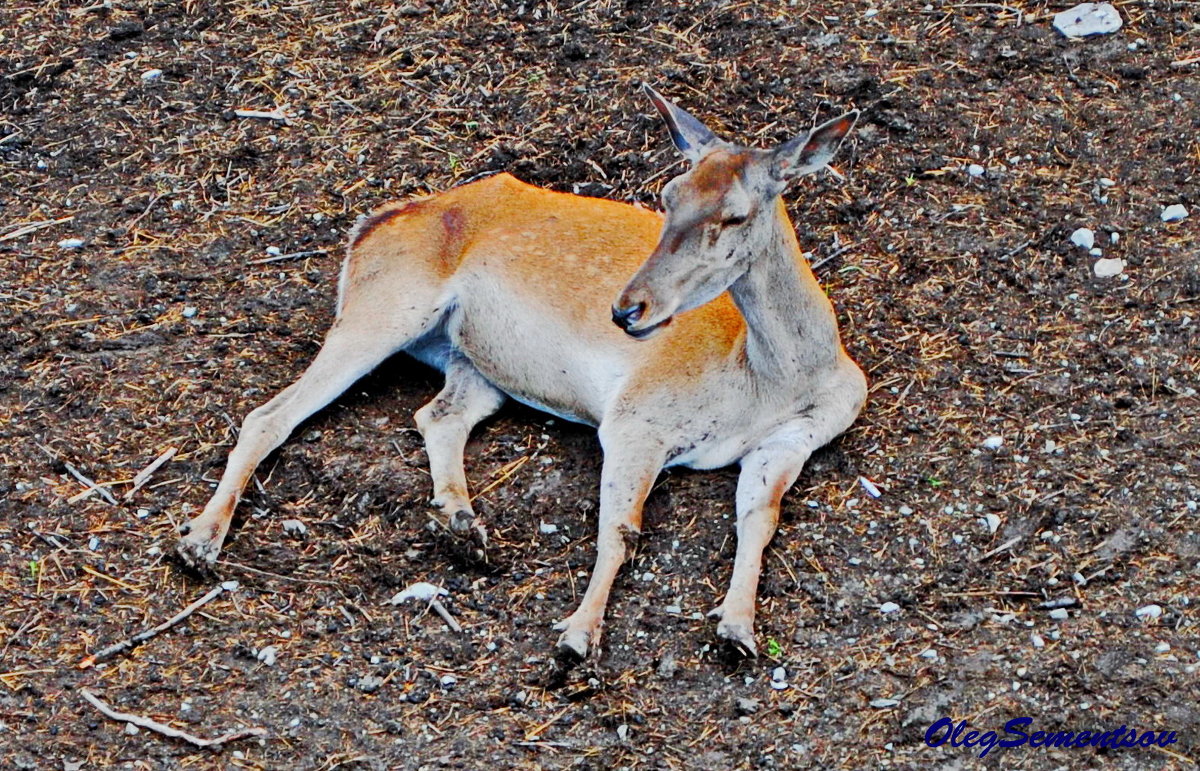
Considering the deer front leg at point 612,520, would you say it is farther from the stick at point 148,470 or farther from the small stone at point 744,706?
the stick at point 148,470

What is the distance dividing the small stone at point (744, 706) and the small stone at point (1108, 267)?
277 cm

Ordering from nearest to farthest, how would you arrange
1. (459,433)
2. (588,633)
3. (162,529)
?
(588,633)
(162,529)
(459,433)

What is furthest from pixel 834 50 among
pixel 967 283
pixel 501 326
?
pixel 501 326

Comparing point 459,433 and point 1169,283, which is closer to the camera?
point 459,433

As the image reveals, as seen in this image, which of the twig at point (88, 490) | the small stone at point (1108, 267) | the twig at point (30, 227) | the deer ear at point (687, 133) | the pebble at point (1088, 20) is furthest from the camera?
the pebble at point (1088, 20)

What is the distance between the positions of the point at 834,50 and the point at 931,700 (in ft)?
13.2

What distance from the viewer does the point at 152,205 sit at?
7578mm

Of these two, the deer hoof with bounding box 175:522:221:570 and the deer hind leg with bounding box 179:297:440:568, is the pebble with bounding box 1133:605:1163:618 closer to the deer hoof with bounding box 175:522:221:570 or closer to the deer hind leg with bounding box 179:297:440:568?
the deer hind leg with bounding box 179:297:440:568

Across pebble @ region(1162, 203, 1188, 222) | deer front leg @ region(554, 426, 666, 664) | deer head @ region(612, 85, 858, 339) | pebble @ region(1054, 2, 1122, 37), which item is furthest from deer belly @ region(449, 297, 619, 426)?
pebble @ region(1054, 2, 1122, 37)

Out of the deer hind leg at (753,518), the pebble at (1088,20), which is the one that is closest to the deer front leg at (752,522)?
the deer hind leg at (753,518)

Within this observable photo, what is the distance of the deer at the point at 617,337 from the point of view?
538cm

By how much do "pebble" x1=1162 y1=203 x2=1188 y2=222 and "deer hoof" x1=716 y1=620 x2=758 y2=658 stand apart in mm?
3020

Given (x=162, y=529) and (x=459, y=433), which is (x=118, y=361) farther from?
(x=459, y=433)

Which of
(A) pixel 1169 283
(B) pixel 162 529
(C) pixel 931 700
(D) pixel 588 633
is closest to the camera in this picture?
(C) pixel 931 700
